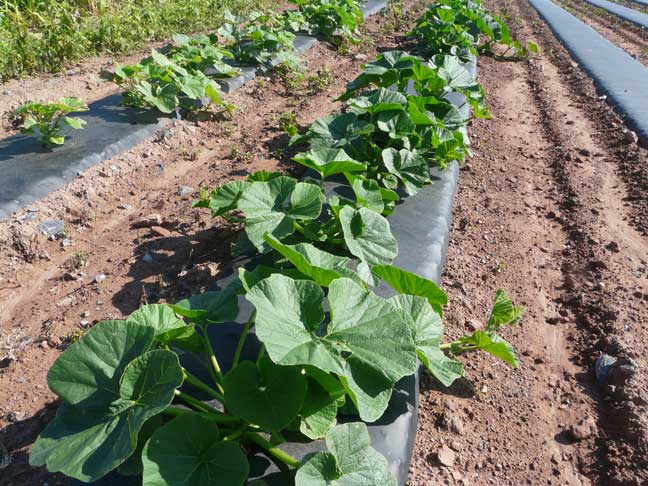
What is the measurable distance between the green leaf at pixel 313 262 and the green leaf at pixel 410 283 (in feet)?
0.61

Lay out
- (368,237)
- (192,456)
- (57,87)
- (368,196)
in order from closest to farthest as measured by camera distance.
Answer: (192,456) < (368,237) < (368,196) < (57,87)

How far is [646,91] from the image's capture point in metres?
6.64

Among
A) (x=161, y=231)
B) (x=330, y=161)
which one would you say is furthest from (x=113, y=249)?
(x=330, y=161)

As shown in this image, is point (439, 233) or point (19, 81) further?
point (19, 81)

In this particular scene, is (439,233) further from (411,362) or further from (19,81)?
(19,81)

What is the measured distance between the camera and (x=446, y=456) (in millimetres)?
2160

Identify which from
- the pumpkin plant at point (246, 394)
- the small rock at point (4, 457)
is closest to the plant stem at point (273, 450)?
the pumpkin plant at point (246, 394)

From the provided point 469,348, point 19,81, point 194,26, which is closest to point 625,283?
point 469,348

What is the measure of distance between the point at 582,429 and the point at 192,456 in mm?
1814

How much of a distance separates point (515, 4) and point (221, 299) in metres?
18.6

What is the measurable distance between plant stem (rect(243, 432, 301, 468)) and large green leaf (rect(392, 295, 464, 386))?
26.4 inches

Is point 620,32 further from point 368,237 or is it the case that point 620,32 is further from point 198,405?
point 198,405

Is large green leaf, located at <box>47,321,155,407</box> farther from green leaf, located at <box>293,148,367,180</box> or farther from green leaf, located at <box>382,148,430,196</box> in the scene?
green leaf, located at <box>382,148,430,196</box>

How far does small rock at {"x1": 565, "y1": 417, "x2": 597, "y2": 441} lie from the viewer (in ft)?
7.63
